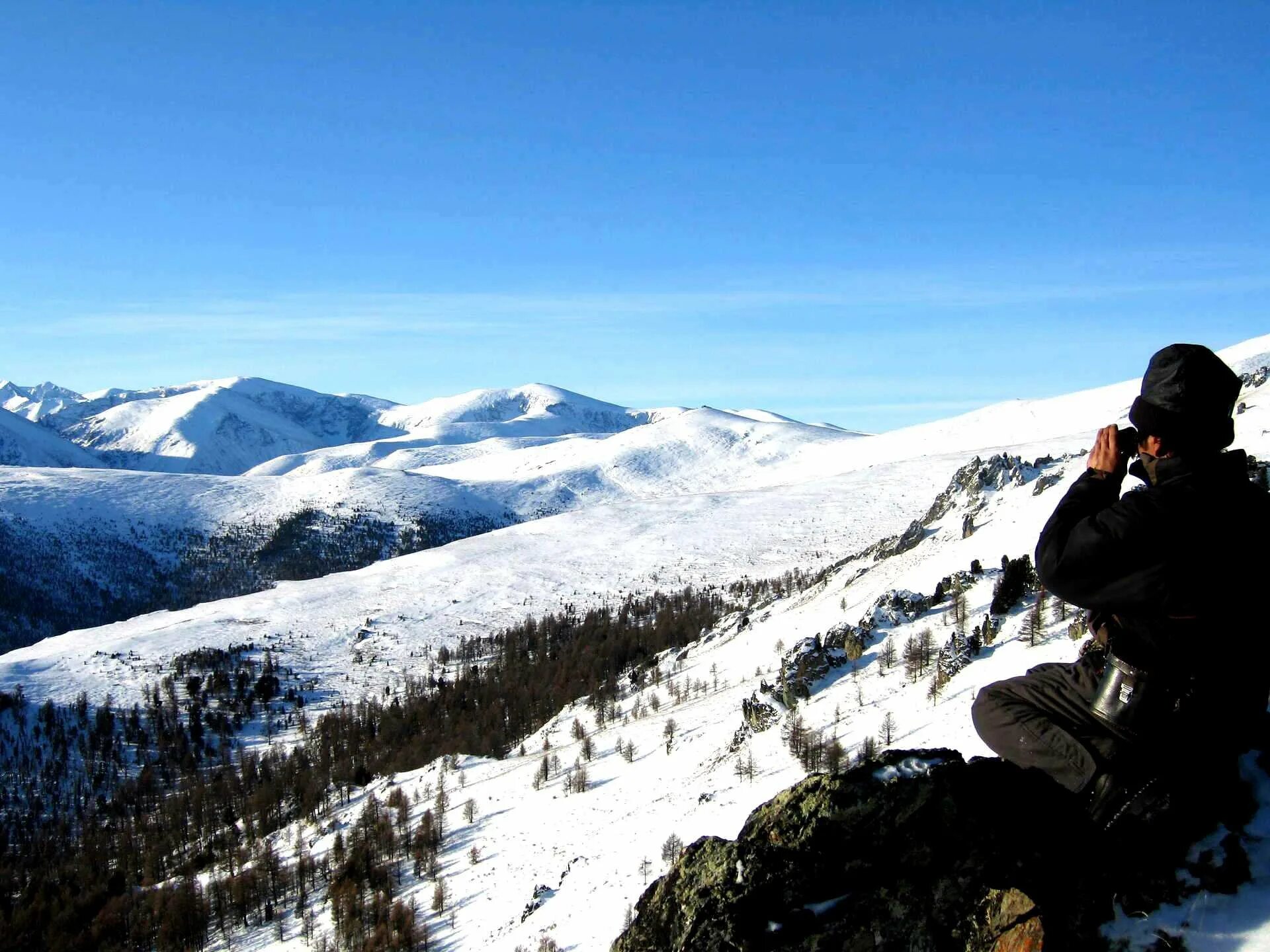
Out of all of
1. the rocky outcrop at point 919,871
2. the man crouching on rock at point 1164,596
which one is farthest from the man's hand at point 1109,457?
the rocky outcrop at point 919,871

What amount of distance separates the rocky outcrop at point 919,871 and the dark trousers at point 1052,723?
279 millimetres

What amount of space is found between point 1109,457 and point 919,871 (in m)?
3.54

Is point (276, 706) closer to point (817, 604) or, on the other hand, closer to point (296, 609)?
point (296, 609)

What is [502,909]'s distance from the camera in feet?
87.8

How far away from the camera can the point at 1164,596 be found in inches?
201

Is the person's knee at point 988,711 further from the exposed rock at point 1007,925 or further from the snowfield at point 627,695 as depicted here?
the snowfield at point 627,695

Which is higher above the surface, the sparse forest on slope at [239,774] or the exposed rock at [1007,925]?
the exposed rock at [1007,925]

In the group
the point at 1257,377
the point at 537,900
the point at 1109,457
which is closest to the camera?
the point at 1109,457

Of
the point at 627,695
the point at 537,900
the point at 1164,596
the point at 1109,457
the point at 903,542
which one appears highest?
the point at 1109,457

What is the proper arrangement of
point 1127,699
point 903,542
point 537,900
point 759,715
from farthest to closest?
point 903,542 → point 759,715 → point 537,900 → point 1127,699

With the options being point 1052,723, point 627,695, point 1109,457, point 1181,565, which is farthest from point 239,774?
point 1181,565

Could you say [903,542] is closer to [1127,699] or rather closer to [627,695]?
[627,695]

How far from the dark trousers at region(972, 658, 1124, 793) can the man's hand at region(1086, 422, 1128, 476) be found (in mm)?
1723

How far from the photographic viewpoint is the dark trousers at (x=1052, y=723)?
5.88 meters
